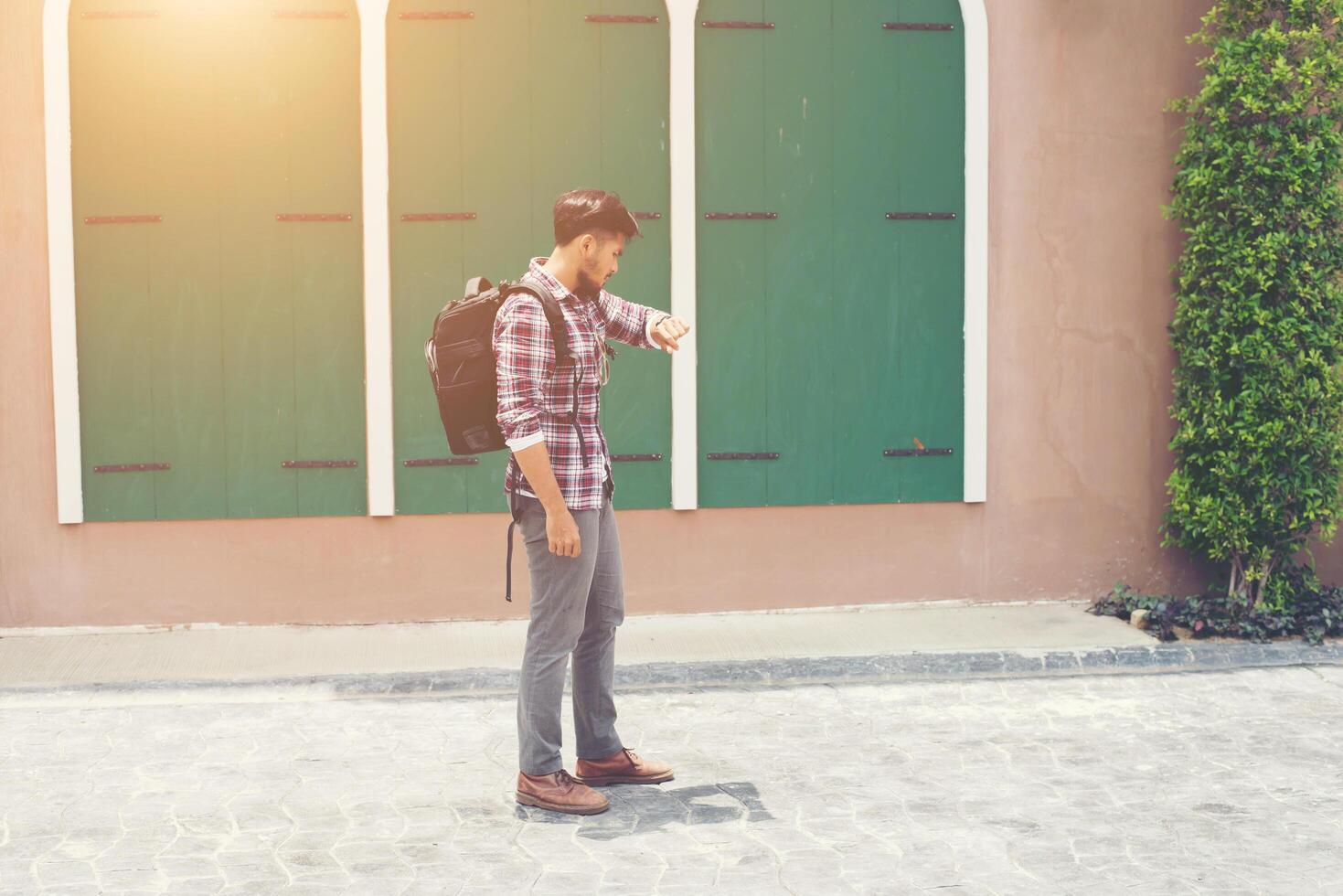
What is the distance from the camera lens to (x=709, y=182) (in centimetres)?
859

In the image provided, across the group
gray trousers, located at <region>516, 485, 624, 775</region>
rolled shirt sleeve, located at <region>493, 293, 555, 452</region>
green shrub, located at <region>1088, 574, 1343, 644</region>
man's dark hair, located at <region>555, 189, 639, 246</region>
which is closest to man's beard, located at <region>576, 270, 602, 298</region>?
man's dark hair, located at <region>555, 189, 639, 246</region>

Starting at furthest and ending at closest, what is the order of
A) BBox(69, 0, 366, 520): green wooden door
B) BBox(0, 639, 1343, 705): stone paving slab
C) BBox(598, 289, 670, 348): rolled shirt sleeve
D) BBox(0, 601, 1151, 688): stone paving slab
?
1. BBox(69, 0, 366, 520): green wooden door
2. BBox(0, 601, 1151, 688): stone paving slab
3. BBox(0, 639, 1343, 705): stone paving slab
4. BBox(598, 289, 670, 348): rolled shirt sleeve

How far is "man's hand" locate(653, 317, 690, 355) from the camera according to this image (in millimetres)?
5480

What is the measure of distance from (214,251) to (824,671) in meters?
3.60

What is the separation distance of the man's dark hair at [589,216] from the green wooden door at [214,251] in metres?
3.11

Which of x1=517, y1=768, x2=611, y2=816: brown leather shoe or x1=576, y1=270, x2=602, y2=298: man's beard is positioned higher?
x1=576, y1=270, x2=602, y2=298: man's beard

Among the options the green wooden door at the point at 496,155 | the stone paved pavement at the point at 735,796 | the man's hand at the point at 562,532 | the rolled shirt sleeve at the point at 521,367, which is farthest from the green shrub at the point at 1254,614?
the rolled shirt sleeve at the point at 521,367

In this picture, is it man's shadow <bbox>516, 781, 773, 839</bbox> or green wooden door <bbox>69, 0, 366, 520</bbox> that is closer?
man's shadow <bbox>516, 781, 773, 839</bbox>

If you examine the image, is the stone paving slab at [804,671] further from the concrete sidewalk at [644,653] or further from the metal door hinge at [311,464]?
the metal door hinge at [311,464]

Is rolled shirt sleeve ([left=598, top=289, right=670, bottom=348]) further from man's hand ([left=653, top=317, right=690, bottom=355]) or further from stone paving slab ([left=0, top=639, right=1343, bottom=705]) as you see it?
stone paving slab ([left=0, top=639, right=1343, bottom=705])

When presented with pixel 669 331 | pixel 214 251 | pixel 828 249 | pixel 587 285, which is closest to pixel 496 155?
pixel 214 251

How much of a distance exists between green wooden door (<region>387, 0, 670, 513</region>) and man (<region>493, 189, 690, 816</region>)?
2.85 meters

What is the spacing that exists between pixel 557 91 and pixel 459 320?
3362 millimetres

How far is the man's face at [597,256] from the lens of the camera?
217 inches
